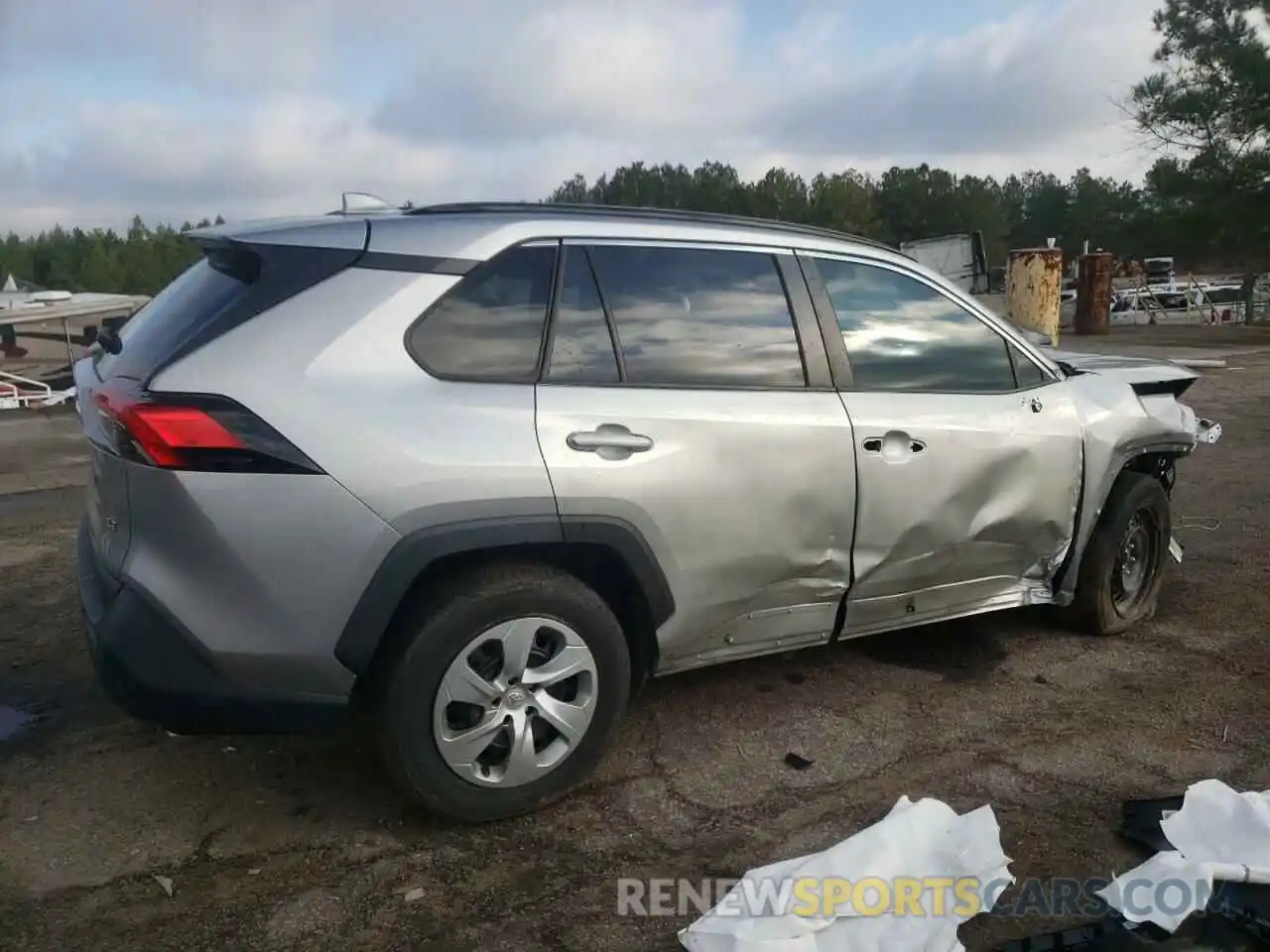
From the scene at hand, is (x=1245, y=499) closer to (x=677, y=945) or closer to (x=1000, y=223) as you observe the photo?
(x=677, y=945)

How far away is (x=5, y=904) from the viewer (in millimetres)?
2773

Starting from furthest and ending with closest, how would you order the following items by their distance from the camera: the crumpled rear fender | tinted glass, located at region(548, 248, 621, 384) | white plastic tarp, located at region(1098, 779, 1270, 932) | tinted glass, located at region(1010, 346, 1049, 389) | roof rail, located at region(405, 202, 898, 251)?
the crumpled rear fender → tinted glass, located at region(1010, 346, 1049, 389) → roof rail, located at region(405, 202, 898, 251) → tinted glass, located at region(548, 248, 621, 384) → white plastic tarp, located at region(1098, 779, 1270, 932)

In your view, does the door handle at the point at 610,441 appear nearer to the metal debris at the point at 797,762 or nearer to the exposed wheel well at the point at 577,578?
the exposed wheel well at the point at 577,578

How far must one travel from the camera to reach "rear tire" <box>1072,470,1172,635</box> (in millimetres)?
4543

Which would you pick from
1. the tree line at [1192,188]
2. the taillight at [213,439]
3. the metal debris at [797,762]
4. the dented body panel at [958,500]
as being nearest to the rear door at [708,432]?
the dented body panel at [958,500]

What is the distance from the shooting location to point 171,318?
3.06 metres

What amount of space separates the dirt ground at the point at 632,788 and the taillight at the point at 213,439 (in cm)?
113

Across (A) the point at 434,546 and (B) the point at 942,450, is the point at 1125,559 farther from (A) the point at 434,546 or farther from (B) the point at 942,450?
(A) the point at 434,546

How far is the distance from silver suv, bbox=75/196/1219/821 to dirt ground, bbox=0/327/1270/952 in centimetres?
30

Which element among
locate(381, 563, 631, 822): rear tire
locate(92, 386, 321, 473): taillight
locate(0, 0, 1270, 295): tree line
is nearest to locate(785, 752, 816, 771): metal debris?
locate(381, 563, 631, 822): rear tire

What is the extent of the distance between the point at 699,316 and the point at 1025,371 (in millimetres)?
1546

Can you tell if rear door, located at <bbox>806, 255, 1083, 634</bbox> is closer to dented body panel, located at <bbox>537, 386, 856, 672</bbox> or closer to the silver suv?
the silver suv

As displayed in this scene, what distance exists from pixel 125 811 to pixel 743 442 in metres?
2.20

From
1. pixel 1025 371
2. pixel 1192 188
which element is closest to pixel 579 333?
pixel 1025 371
